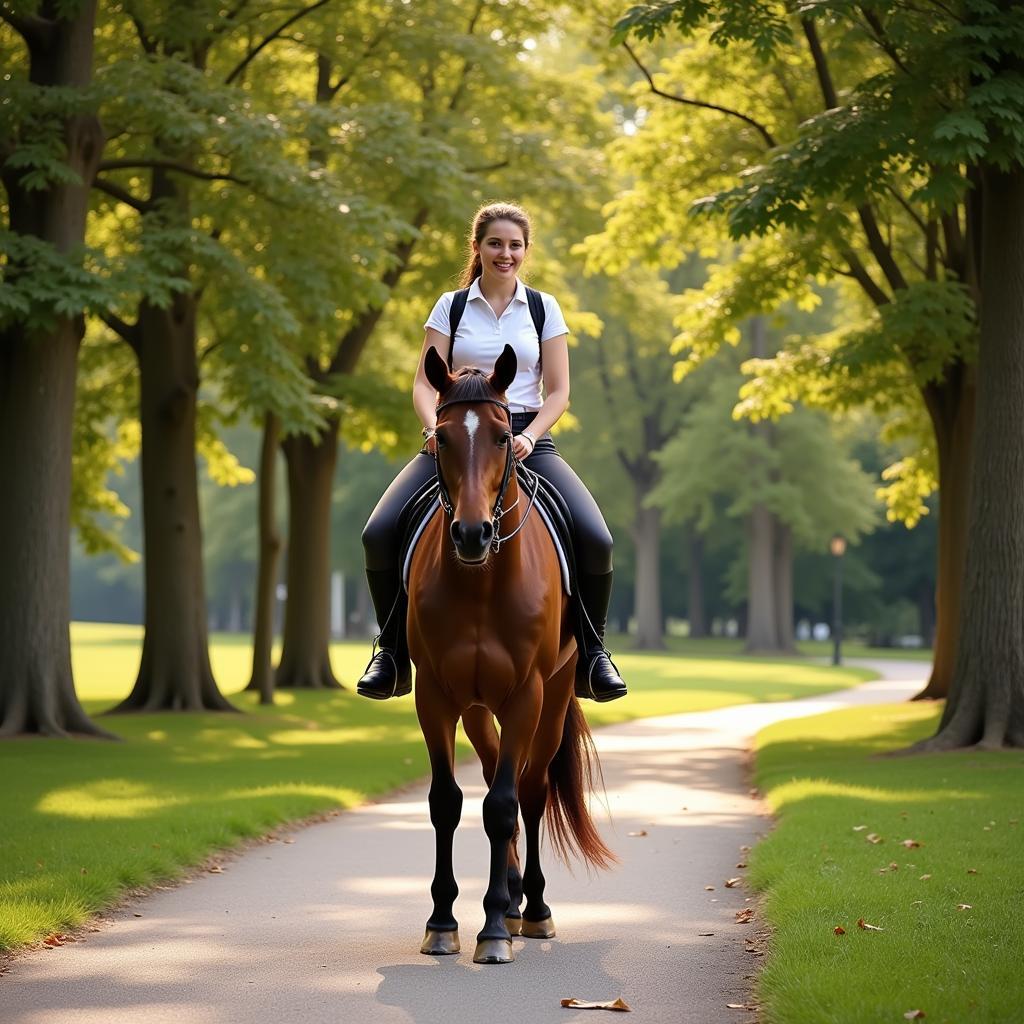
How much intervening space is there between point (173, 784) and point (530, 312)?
29.3 feet

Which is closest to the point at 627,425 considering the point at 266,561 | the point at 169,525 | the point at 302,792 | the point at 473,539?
the point at 266,561

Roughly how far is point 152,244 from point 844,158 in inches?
333

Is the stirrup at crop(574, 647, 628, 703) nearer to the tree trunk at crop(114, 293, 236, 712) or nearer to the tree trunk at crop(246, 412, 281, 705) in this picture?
the tree trunk at crop(114, 293, 236, 712)

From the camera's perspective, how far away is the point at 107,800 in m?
14.0

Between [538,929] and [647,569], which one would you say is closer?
[538,929]

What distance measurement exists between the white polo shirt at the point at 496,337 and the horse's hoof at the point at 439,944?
2.64 m

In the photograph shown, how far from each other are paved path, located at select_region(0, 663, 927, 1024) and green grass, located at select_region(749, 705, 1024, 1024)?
0.33 meters

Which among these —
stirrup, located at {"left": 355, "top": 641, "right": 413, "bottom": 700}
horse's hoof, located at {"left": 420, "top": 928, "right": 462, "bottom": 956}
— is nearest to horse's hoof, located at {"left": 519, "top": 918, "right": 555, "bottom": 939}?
horse's hoof, located at {"left": 420, "top": 928, "right": 462, "bottom": 956}

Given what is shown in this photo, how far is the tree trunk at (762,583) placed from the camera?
57312mm

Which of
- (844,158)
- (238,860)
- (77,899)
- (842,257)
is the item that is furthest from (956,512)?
(77,899)

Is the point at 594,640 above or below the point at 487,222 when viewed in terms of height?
below

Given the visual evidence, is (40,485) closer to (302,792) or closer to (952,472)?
(302,792)

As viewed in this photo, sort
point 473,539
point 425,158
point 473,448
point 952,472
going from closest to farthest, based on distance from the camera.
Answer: point 473,539, point 473,448, point 425,158, point 952,472

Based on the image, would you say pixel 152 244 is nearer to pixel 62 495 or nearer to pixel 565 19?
pixel 62 495
